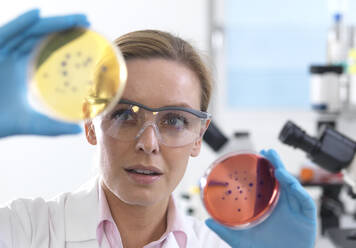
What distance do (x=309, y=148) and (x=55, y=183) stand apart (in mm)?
2405

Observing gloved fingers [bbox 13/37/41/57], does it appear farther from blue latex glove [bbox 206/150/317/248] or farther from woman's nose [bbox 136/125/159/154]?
blue latex glove [bbox 206/150/317/248]

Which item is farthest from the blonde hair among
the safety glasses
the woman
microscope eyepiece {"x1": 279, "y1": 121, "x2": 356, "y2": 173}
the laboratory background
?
the laboratory background

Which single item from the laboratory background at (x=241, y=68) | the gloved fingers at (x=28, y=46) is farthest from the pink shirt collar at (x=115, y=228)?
the laboratory background at (x=241, y=68)

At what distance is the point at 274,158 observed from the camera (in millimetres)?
1421

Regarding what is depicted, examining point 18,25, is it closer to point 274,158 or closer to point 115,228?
point 115,228

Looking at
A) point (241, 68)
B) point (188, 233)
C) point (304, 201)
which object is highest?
point (304, 201)

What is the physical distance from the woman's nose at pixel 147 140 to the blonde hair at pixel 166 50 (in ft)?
0.68

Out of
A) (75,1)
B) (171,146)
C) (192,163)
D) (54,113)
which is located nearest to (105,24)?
(75,1)

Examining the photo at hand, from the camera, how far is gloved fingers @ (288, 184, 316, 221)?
1.39m

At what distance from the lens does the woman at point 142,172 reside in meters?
1.20

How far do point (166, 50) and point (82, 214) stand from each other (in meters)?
0.50

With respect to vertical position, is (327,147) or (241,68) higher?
(327,147)

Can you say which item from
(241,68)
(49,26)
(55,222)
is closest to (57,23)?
(49,26)

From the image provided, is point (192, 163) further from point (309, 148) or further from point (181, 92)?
point (181, 92)
